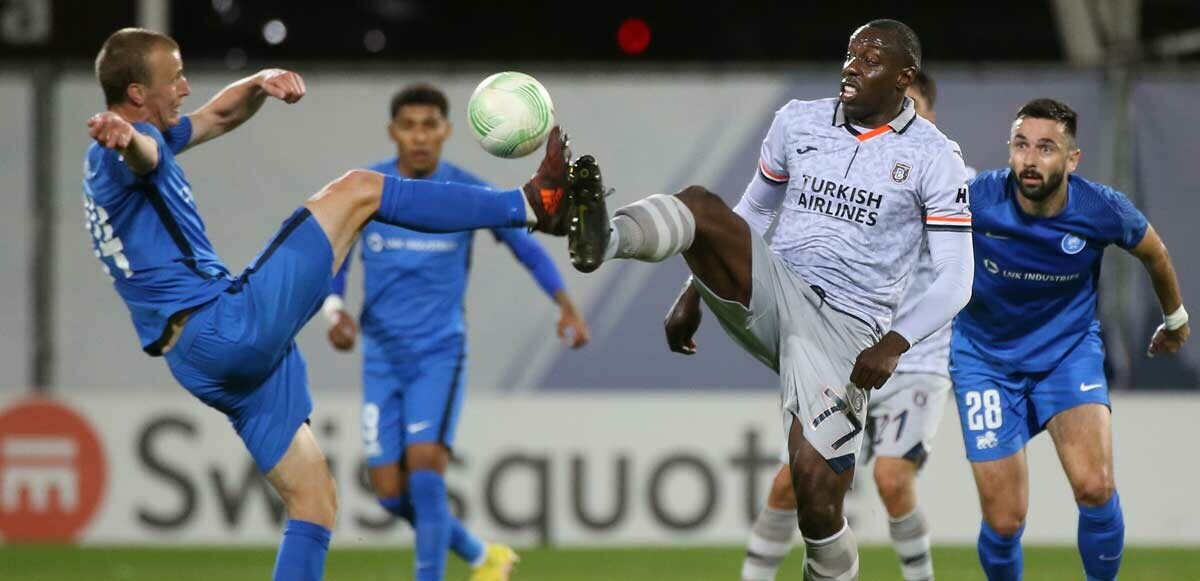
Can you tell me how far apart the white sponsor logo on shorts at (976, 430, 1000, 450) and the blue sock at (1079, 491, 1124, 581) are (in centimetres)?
40

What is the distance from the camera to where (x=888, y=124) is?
18.5 feet

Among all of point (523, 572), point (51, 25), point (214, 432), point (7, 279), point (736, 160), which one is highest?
point (51, 25)

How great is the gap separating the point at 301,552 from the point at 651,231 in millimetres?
1585

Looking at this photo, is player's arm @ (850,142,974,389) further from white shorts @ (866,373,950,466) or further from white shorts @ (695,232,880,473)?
white shorts @ (866,373,950,466)

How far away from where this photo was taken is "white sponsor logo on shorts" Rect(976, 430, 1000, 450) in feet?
21.1

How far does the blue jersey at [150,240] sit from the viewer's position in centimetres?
525

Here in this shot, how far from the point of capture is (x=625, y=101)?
11391 mm

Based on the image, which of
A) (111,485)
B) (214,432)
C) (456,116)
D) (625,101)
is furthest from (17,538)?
(625,101)

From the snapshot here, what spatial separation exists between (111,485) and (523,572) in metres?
3.00

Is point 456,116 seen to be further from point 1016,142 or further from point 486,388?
point 1016,142

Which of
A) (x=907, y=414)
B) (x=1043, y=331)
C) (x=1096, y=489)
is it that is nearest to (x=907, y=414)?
(x=907, y=414)

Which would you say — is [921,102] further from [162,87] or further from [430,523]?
[162,87]

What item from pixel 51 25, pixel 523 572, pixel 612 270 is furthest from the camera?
pixel 51 25

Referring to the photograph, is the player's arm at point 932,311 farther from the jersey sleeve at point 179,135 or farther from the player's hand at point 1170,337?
the jersey sleeve at point 179,135
